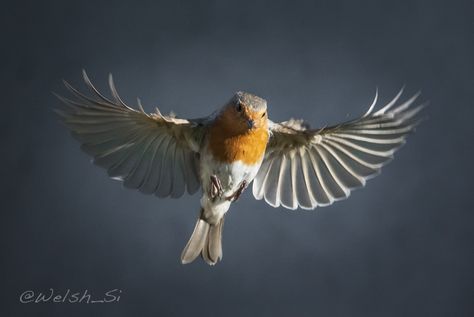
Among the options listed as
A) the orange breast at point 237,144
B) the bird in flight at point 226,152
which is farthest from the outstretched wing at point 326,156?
the orange breast at point 237,144

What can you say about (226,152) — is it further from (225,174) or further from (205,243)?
(205,243)

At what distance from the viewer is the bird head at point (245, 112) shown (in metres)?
1.50

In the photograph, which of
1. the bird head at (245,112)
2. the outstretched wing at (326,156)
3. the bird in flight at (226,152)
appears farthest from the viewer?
the outstretched wing at (326,156)

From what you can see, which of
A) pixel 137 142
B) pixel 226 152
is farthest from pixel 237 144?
pixel 137 142

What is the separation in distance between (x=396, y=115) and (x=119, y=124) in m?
0.73

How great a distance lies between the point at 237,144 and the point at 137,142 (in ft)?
1.18

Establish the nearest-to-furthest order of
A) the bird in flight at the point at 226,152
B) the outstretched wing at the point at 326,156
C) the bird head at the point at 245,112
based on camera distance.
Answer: the bird head at the point at 245,112, the bird in flight at the point at 226,152, the outstretched wing at the point at 326,156

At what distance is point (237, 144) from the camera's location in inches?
63.1

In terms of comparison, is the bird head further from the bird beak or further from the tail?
the tail

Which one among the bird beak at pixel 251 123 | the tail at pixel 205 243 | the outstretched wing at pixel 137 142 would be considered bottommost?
the tail at pixel 205 243

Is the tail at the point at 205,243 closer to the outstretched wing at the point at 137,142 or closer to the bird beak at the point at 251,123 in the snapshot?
the outstretched wing at the point at 137,142

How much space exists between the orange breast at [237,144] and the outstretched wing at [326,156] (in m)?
0.15

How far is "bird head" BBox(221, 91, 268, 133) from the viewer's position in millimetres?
1503

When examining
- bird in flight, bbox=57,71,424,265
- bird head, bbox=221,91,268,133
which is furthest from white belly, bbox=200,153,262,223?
bird head, bbox=221,91,268,133
